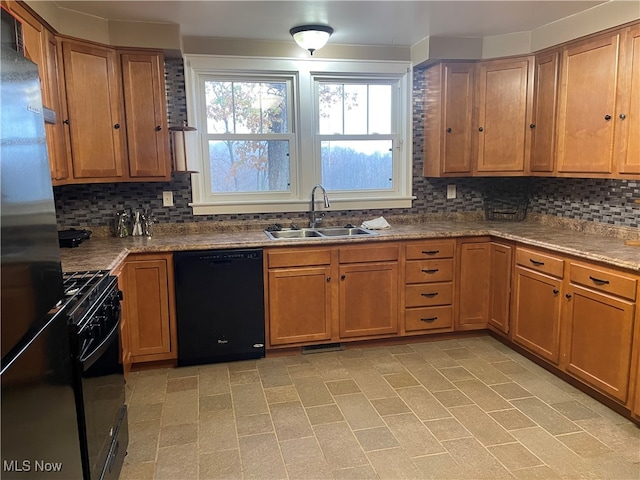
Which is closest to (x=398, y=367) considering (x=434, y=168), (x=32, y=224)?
(x=434, y=168)

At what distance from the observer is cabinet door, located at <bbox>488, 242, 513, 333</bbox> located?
3572mm

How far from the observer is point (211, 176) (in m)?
3.86

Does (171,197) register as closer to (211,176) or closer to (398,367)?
(211,176)

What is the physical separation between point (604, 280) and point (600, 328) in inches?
11.0

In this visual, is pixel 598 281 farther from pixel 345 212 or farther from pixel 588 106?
pixel 345 212

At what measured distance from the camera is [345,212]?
4102mm

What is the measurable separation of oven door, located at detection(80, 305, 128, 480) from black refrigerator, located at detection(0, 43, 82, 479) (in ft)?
0.66

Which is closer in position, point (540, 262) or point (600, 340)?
point (600, 340)

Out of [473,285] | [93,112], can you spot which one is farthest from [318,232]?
[93,112]

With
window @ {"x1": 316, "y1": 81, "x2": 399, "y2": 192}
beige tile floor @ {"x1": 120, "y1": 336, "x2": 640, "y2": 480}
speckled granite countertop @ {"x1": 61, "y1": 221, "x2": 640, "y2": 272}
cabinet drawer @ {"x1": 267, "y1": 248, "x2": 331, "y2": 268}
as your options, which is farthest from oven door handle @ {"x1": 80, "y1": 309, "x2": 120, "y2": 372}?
window @ {"x1": 316, "y1": 81, "x2": 399, "y2": 192}

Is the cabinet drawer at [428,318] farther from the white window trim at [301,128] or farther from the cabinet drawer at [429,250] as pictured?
the white window trim at [301,128]

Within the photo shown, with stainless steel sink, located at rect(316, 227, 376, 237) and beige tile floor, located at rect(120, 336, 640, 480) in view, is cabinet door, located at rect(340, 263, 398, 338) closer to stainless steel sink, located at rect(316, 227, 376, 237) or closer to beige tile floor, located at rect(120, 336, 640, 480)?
beige tile floor, located at rect(120, 336, 640, 480)

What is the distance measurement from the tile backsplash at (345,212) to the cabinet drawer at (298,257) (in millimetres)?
634

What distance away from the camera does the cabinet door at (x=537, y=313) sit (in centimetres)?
306
